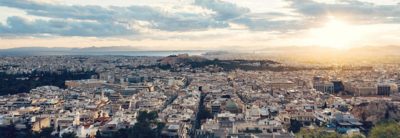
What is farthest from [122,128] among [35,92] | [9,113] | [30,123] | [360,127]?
[35,92]

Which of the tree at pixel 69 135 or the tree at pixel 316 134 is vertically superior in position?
the tree at pixel 316 134

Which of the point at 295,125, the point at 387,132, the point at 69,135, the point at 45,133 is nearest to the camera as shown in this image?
the point at 387,132

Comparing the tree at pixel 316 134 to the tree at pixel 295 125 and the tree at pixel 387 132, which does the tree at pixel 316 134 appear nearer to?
the tree at pixel 387 132

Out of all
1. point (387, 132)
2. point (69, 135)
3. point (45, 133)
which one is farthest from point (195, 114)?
point (387, 132)

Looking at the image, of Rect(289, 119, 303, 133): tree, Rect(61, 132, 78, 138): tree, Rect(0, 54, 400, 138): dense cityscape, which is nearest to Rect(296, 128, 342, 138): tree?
Rect(0, 54, 400, 138): dense cityscape

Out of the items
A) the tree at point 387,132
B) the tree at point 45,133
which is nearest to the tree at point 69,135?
the tree at point 45,133

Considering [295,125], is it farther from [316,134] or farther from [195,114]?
[195,114]

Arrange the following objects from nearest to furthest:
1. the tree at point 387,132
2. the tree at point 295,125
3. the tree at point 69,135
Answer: the tree at point 387,132
the tree at point 69,135
the tree at point 295,125

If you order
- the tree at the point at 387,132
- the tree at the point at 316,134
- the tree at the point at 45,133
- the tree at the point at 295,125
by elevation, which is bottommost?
the tree at the point at 295,125

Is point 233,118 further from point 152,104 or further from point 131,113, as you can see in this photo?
point 152,104

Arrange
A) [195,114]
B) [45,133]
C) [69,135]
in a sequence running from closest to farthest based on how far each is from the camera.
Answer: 1. [69,135]
2. [45,133]
3. [195,114]

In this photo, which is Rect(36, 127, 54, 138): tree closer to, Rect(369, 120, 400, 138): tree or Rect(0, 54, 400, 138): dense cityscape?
Rect(0, 54, 400, 138): dense cityscape

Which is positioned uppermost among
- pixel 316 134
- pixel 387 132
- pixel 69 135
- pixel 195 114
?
pixel 387 132
